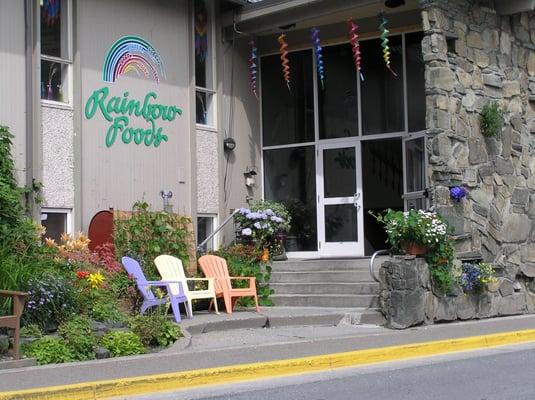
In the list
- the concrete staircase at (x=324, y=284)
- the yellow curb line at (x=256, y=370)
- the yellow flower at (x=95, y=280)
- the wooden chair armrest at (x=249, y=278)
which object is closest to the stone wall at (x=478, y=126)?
the concrete staircase at (x=324, y=284)

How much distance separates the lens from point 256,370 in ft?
27.0

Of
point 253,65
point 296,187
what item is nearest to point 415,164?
point 296,187

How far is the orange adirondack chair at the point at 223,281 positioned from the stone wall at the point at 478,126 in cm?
319

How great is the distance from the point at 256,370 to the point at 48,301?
104 inches

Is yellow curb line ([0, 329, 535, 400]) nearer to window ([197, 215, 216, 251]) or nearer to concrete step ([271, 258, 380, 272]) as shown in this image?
concrete step ([271, 258, 380, 272])

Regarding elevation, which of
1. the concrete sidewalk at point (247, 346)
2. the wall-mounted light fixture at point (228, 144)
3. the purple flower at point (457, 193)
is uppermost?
the wall-mounted light fixture at point (228, 144)

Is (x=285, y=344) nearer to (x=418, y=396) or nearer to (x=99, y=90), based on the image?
(x=418, y=396)

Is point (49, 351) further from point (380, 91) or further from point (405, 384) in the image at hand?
point (380, 91)

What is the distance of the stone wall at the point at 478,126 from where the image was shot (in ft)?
39.7

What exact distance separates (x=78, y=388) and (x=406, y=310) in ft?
17.8

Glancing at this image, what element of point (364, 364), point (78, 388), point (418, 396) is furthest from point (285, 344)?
point (78, 388)

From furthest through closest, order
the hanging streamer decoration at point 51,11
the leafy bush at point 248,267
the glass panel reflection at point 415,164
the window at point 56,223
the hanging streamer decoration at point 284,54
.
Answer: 1. the hanging streamer decoration at point 284,54
2. the glass panel reflection at point 415,164
3. the leafy bush at point 248,267
4. the hanging streamer decoration at point 51,11
5. the window at point 56,223

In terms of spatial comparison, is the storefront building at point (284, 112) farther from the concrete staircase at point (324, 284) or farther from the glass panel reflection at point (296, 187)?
the concrete staircase at point (324, 284)

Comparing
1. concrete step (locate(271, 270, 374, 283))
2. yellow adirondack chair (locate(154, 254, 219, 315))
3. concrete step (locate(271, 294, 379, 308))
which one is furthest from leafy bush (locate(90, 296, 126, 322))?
concrete step (locate(271, 270, 374, 283))
